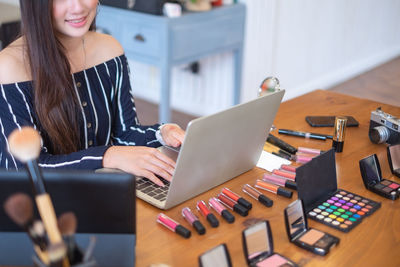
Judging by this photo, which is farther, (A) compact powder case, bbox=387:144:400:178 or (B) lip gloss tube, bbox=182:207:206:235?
(A) compact powder case, bbox=387:144:400:178

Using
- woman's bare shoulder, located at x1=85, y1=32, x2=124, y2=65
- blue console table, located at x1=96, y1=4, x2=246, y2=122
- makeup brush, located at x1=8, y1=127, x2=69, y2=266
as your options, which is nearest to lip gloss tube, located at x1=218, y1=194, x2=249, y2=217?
makeup brush, located at x1=8, y1=127, x2=69, y2=266

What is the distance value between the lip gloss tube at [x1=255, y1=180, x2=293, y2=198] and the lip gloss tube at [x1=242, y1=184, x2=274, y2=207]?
0.03 m

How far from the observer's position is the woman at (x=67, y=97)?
48.0 inches

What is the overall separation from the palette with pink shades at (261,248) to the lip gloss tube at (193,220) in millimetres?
136

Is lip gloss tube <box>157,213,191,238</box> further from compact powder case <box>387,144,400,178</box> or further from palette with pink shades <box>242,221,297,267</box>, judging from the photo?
compact powder case <box>387,144,400,178</box>

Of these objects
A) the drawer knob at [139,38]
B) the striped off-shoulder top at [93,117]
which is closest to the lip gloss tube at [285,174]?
the striped off-shoulder top at [93,117]

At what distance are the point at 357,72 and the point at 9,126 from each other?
3.77 m

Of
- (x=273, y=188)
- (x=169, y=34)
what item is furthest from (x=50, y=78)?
(x=169, y=34)

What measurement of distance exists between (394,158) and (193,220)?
545 millimetres

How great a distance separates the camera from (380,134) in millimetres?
1380

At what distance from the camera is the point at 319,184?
1063mm

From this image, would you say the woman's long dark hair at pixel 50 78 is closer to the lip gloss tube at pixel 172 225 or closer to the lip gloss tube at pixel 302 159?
the lip gloss tube at pixel 172 225

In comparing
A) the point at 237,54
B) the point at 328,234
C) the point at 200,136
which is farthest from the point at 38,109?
the point at 237,54

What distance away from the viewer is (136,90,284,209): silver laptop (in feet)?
3.18
